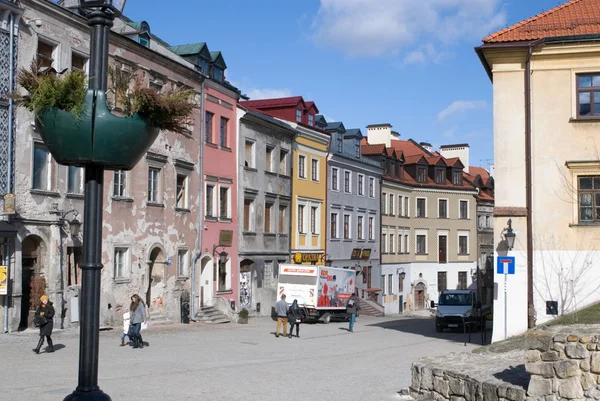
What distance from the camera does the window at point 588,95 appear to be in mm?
23484

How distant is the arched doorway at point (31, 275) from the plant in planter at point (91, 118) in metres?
20.7

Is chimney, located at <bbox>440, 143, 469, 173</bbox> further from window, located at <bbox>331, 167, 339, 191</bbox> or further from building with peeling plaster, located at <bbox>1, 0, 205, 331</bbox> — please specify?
building with peeling plaster, located at <bbox>1, 0, 205, 331</bbox>

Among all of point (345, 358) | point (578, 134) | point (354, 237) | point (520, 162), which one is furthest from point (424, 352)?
point (354, 237)

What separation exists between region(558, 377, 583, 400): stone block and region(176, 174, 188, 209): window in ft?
80.9

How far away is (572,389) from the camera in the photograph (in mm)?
10023

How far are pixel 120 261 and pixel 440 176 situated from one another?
Answer: 40619mm

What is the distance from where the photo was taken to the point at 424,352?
77.3ft

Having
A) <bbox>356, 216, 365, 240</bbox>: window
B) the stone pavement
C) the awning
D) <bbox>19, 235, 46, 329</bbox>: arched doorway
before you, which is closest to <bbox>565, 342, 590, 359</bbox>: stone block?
the stone pavement

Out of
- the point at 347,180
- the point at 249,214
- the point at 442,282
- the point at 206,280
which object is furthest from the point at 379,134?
the point at 206,280

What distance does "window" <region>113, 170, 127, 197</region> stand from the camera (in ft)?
93.1

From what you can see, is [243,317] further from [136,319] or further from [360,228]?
[360,228]

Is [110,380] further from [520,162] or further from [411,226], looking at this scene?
[411,226]

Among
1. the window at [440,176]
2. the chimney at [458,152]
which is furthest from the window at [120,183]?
the chimney at [458,152]

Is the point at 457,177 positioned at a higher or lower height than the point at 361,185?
higher
